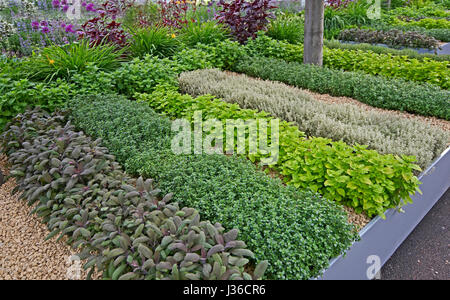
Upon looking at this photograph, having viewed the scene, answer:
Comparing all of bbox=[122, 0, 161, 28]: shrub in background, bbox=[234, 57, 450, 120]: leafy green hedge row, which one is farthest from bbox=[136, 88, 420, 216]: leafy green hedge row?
bbox=[122, 0, 161, 28]: shrub in background

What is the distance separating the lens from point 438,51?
7371 mm

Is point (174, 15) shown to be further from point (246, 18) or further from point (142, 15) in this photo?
point (246, 18)

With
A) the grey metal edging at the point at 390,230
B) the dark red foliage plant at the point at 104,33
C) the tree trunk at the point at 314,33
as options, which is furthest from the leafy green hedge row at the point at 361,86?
the dark red foliage plant at the point at 104,33

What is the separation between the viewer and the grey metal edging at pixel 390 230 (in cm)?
229

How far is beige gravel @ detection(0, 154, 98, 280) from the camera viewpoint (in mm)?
2311

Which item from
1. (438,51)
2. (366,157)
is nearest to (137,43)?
(366,157)

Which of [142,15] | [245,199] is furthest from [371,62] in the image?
[142,15]

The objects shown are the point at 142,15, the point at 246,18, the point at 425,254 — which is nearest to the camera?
the point at 425,254

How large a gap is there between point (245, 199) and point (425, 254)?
1.68 m

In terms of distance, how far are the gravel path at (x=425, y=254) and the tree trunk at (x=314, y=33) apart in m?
3.38

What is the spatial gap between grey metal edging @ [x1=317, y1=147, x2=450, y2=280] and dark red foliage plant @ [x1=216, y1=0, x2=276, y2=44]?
452cm

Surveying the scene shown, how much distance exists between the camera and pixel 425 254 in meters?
2.89

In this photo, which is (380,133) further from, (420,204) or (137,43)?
(137,43)

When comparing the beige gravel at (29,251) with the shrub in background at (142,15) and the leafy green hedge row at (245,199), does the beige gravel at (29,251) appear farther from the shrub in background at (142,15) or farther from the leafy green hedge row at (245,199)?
the shrub in background at (142,15)
